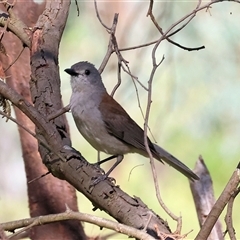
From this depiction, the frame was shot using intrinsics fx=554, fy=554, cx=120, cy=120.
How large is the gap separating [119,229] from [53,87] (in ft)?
3.23

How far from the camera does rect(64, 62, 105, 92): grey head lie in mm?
3787

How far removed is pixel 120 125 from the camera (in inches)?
145

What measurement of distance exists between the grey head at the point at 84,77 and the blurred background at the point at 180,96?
64.5 inches

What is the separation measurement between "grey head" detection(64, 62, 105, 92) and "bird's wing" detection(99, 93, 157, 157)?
0.45 feet

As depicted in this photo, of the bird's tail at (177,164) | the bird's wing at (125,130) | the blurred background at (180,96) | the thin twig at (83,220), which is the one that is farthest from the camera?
the blurred background at (180,96)

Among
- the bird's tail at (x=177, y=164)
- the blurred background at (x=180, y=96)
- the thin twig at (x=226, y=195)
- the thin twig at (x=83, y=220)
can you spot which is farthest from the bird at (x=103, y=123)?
the blurred background at (x=180, y=96)

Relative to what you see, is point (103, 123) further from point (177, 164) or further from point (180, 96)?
point (180, 96)

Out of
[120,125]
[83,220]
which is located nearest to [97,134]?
[120,125]

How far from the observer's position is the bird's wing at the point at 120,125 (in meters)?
3.62

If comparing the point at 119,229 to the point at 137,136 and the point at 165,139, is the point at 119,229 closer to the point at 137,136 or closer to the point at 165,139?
the point at 137,136

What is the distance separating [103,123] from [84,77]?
41 cm

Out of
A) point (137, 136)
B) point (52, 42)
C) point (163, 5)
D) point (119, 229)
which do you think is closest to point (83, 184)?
point (119, 229)

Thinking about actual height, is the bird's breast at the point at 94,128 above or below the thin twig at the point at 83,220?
above

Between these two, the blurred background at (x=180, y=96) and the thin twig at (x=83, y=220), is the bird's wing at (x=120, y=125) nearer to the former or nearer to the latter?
the thin twig at (x=83, y=220)
